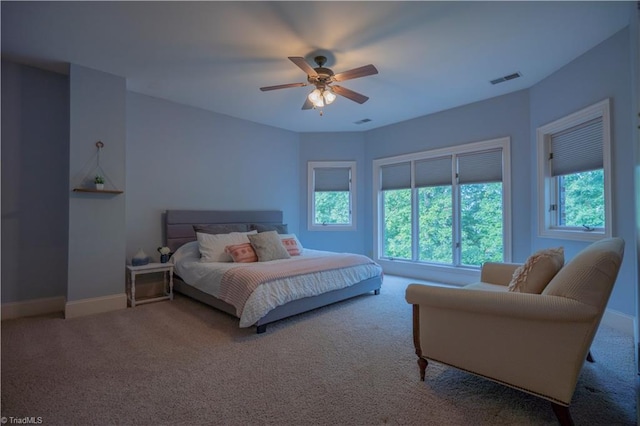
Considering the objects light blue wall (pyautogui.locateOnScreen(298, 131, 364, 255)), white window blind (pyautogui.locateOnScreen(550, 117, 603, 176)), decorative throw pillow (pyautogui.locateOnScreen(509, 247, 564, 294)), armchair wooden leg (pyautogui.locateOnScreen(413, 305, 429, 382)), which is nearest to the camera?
decorative throw pillow (pyautogui.locateOnScreen(509, 247, 564, 294))

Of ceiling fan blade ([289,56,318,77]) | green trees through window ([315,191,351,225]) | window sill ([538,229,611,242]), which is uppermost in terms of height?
ceiling fan blade ([289,56,318,77])

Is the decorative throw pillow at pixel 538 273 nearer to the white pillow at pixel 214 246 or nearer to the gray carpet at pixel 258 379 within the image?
the gray carpet at pixel 258 379

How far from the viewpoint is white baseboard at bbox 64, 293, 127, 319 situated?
3.16 metres

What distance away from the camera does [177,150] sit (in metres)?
4.33

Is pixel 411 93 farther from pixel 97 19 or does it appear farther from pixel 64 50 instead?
pixel 64 50

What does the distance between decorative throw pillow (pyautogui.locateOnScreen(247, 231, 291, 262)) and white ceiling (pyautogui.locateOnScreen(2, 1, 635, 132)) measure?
6.41 ft

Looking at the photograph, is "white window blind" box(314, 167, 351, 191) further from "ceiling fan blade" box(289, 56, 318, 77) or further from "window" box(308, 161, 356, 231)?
"ceiling fan blade" box(289, 56, 318, 77)

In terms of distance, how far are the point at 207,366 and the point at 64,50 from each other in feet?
11.0

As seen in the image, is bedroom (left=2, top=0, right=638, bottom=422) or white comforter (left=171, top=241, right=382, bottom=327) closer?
white comforter (left=171, top=241, right=382, bottom=327)

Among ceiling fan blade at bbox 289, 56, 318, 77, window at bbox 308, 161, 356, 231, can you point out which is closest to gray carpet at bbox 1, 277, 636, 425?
ceiling fan blade at bbox 289, 56, 318, 77

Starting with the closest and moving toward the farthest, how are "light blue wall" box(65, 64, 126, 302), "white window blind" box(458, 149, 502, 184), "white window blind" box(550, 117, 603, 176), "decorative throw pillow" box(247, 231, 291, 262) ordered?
"white window blind" box(550, 117, 603, 176) → "light blue wall" box(65, 64, 126, 302) → "decorative throw pillow" box(247, 231, 291, 262) → "white window blind" box(458, 149, 502, 184)

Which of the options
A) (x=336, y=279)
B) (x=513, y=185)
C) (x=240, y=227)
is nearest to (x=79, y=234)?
(x=240, y=227)

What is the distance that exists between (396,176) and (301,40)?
10.8 ft

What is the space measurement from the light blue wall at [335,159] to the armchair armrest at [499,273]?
2.95m
